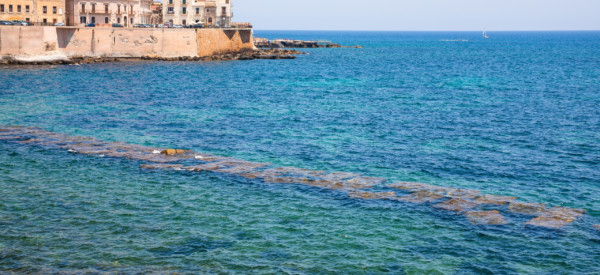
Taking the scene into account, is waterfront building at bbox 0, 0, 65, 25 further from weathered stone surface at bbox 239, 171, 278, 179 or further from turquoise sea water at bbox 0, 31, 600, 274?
weathered stone surface at bbox 239, 171, 278, 179

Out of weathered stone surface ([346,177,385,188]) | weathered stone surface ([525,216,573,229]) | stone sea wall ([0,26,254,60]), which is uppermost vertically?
Answer: stone sea wall ([0,26,254,60])

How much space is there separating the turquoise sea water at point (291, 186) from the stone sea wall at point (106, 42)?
62.4 feet

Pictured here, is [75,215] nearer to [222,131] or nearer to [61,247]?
[61,247]

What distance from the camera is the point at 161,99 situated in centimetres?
5919

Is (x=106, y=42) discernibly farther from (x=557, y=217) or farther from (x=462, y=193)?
(x=557, y=217)

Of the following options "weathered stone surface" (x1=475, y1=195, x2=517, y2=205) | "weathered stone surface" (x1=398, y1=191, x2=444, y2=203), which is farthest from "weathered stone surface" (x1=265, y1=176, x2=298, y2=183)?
"weathered stone surface" (x1=475, y1=195, x2=517, y2=205)

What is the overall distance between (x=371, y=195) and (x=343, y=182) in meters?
2.40

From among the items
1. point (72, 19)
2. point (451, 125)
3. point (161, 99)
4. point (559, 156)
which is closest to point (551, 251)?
point (559, 156)

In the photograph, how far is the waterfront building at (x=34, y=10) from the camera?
9902cm

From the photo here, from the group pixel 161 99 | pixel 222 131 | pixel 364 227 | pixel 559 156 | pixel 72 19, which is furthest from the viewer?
pixel 72 19

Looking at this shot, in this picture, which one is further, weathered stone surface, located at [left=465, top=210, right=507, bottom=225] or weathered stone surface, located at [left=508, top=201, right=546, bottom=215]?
weathered stone surface, located at [left=508, top=201, right=546, bottom=215]

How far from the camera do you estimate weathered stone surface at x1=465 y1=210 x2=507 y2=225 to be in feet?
77.7

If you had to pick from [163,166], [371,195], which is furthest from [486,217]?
[163,166]

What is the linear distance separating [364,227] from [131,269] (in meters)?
8.89
